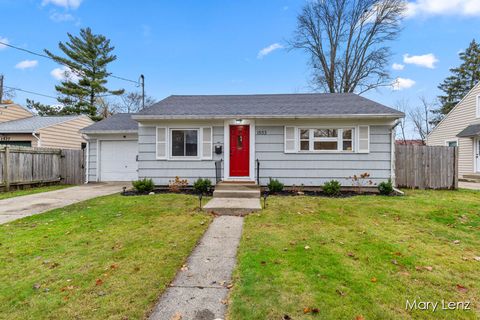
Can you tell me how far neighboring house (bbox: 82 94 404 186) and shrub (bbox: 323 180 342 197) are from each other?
1.68 ft

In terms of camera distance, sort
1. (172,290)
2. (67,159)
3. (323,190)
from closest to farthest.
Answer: (172,290) → (323,190) → (67,159)

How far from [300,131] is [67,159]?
10.8 metres

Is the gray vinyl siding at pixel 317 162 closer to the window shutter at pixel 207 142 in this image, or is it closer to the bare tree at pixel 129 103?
the window shutter at pixel 207 142

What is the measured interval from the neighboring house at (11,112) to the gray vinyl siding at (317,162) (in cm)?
1889

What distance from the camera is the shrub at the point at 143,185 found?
338 inches

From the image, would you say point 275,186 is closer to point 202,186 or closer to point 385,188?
point 202,186

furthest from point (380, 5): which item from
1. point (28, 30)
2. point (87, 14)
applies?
point (28, 30)

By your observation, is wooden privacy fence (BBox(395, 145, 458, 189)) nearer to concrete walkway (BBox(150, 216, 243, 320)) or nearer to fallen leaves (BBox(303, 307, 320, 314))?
concrete walkway (BBox(150, 216, 243, 320))

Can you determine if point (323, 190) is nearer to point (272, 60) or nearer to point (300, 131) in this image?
point (300, 131)

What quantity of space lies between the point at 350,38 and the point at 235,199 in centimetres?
1887

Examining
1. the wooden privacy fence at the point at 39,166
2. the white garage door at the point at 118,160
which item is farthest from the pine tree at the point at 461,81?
the wooden privacy fence at the point at 39,166

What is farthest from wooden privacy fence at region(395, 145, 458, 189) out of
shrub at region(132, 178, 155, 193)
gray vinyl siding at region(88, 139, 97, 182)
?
gray vinyl siding at region(88, 139, 97, 182)

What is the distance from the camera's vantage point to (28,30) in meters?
16.6
